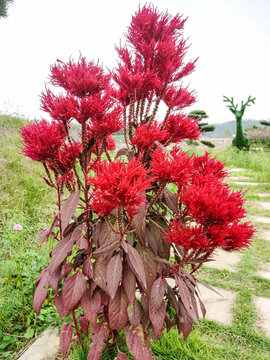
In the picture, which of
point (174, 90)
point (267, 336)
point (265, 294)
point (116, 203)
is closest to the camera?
point (116, 203)

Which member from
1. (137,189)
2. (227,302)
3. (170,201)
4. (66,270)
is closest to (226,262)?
(227,302)

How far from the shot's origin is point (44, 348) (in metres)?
1.45

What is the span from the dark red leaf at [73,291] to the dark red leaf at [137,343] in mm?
283

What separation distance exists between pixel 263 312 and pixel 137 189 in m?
1.72

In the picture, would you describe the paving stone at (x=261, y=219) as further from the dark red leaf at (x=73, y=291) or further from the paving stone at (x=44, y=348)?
the dark red leaf at (x=73, y=291)

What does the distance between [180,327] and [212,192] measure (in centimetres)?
79

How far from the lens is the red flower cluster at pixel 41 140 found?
93cm

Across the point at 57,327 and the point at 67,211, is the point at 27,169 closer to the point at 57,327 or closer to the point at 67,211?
the point at 57,327

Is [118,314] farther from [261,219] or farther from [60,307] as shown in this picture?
[261,219]

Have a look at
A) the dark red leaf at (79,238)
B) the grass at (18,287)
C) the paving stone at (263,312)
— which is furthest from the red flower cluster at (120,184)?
the paving stone at (263,312)

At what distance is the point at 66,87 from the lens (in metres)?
1.02

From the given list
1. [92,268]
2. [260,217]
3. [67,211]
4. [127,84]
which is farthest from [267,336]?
[260,217]

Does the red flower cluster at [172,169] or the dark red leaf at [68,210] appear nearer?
the red flower cluster at [172,169]

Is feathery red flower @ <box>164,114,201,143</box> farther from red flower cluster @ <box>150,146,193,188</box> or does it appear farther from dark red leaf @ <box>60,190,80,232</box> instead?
dark red leaf @ <box>60,190,80,232</box>
